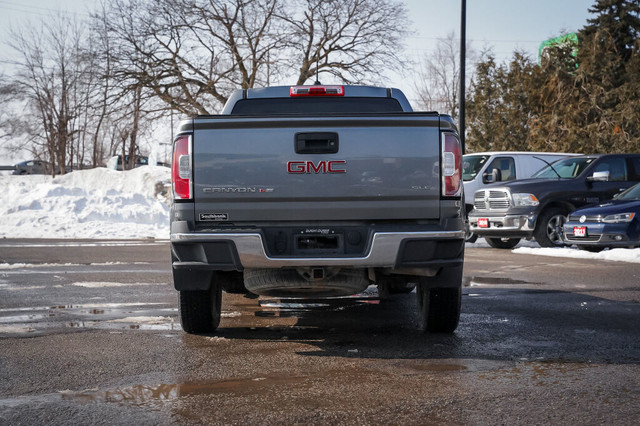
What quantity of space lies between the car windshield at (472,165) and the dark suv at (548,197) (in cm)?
113

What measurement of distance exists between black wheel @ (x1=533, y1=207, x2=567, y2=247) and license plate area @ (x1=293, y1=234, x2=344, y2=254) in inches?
418

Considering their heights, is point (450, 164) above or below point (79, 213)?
above

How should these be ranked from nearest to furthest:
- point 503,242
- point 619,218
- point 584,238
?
point 619,218 < point 584,238 < point 503,242

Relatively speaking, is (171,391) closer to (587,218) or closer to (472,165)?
(587,218)

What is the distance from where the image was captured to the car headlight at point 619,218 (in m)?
13.3

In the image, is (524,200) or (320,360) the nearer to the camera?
(320,360)

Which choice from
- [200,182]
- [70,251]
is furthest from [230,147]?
[70,251]

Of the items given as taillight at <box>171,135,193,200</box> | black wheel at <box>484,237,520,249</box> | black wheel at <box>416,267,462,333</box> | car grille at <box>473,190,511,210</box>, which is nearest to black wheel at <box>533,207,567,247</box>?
car grille at <box>473,190,511,210</box>

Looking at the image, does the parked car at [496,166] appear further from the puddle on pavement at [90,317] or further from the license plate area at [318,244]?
the license plate area at [318,244]

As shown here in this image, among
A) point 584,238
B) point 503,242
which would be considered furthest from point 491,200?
point 584,238

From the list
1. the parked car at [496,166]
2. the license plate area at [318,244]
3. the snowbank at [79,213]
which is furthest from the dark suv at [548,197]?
the license plate area at [318,244]

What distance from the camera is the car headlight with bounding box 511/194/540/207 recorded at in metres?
15.2

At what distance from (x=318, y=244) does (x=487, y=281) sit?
507cm

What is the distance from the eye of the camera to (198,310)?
19.5 feet
